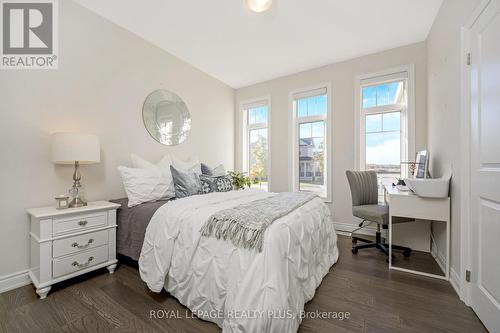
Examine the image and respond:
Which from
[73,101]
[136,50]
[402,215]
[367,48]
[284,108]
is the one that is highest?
[367,48]

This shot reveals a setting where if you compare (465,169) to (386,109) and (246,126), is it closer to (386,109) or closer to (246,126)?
(386,109)

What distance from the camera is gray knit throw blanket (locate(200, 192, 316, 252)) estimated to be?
1315 mm

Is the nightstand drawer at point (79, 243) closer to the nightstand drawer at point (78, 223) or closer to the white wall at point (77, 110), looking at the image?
the nightstand drawer at point (78, 223)

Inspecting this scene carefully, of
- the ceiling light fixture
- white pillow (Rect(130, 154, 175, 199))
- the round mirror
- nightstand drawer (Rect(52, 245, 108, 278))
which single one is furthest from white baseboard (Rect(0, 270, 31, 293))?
the ceiling light fixture

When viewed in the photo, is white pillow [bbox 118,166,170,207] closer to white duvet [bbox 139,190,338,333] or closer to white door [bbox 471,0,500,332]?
white duvet [bbox 139,190,338,333]

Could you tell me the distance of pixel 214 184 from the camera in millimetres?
2793

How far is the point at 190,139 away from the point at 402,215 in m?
3.05

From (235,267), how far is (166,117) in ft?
8.37

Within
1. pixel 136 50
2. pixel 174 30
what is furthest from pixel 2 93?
pixel 174 30

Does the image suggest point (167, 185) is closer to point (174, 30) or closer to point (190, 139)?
point (190, 139)

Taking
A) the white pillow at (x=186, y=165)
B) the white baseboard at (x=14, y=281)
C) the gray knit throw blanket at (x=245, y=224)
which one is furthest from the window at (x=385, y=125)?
the white baseboard at (x=14, y=281)

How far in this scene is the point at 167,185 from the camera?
2438 millimetres

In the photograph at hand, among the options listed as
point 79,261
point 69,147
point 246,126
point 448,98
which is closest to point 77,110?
point 69,147

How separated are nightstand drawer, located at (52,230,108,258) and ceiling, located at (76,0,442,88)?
236 cm
